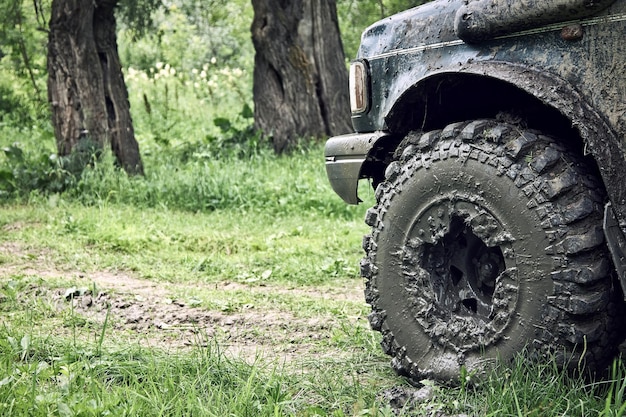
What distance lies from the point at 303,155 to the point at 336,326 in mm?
6527

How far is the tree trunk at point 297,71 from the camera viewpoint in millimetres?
11875

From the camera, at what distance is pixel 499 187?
3.19 metres

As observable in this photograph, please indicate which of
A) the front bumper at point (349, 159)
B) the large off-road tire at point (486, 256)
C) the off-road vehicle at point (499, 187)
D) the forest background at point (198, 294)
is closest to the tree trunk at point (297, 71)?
the forest background at point (198, 294)

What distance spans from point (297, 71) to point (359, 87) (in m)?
7.95

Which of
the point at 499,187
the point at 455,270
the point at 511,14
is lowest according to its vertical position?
the point at 455,270

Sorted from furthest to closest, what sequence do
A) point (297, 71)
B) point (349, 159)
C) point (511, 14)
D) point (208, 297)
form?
1. point (297, 71)
2. point (208, 297)
3. point (349, 159)
4. point (511, 14)

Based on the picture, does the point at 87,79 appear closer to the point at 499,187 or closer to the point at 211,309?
the point at 211,309

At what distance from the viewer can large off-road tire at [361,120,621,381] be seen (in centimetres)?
300

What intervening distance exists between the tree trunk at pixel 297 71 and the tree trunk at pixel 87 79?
2.37m

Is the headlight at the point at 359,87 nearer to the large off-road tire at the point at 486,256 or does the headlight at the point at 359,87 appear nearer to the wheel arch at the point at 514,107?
the wheel arch at the point at 514,107

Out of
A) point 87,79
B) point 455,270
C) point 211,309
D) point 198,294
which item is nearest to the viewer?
point 455,270

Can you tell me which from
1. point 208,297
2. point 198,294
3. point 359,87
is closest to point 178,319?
point 208,297

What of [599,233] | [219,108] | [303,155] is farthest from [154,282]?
[219,108]

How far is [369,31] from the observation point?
411 centimetres
